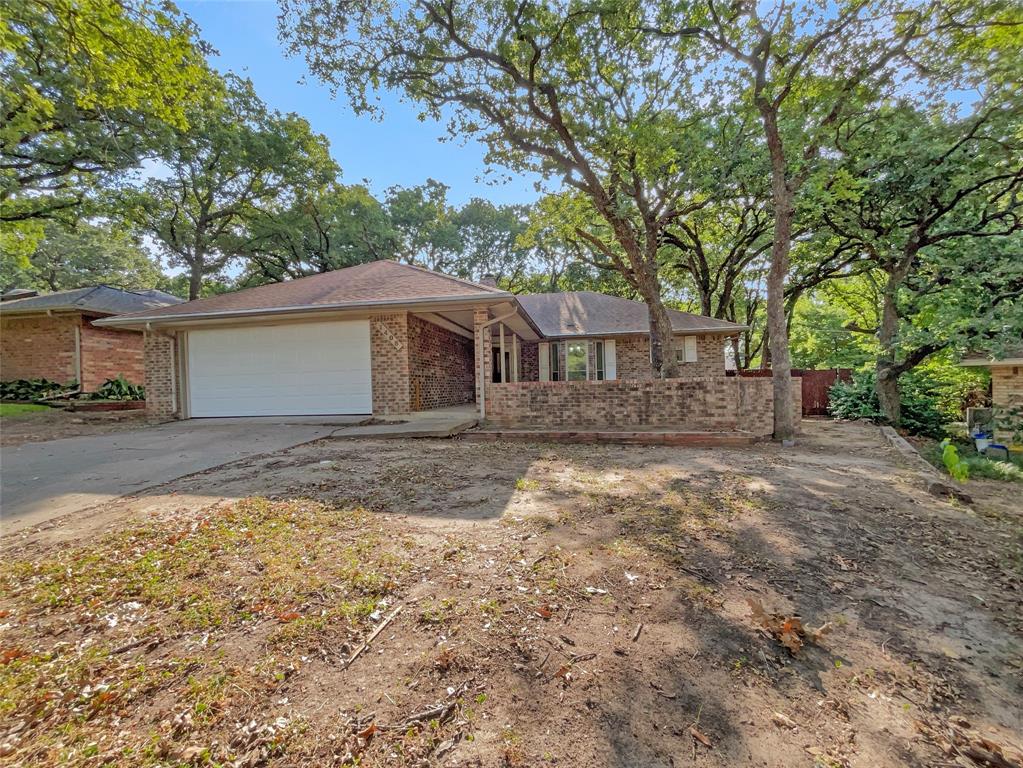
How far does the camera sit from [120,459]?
217 inches

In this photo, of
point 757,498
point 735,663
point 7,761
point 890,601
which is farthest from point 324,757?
point 757,498

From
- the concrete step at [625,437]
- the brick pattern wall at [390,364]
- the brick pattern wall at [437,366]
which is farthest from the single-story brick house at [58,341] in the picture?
the concrete step at [625,437]

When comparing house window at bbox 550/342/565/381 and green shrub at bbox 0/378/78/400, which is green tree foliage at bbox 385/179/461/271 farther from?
green shrub at bbox 0/378/78/400

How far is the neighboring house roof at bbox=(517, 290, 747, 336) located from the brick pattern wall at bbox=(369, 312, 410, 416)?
17.4ft

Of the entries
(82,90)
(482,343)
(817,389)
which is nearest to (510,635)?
(482,343)

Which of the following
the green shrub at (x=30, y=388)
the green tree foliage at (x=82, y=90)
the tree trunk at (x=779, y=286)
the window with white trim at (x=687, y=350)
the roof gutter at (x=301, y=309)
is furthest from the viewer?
the window with white trim at (x=687, y=350)

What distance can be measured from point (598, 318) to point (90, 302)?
16.1m

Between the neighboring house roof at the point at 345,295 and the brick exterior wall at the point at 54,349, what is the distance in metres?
5.26

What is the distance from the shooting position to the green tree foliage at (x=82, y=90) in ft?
16.5

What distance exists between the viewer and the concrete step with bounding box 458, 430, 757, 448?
6980mm

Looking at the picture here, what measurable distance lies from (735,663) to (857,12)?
991 centimetres

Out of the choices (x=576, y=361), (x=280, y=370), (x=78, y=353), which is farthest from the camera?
(x=576, y=361)

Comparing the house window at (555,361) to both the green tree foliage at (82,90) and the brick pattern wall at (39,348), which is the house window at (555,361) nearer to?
the green tree foliage at (82,90)

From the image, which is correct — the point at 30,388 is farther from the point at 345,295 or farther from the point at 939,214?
the point at 939,214
